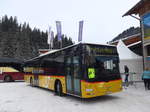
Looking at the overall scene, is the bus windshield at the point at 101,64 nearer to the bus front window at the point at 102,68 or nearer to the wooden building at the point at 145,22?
the bus front window at the point at 102,68

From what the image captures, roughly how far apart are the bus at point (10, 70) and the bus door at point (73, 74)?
16.1m

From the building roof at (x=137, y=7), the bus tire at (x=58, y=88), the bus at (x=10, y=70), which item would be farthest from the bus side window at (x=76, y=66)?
the bus at (x=10, y=70)

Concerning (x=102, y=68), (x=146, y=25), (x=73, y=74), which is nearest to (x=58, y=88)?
(x=73, y=74)

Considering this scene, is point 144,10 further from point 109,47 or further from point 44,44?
point 44,44

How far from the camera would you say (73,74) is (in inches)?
352

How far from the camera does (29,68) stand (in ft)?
56.7

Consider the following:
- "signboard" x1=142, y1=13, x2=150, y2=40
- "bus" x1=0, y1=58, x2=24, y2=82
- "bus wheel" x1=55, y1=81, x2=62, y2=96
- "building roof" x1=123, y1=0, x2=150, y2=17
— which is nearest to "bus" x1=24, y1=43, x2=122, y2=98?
"bus wheel" x1=55, y1=81, x2=62, y2=96

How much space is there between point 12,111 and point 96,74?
4040 mm

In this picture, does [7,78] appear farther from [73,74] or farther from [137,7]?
[137,7]

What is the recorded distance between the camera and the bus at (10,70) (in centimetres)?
2297

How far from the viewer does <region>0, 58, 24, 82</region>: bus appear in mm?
22966

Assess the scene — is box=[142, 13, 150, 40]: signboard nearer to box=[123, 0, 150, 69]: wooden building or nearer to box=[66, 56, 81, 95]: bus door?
box=[123, 0, 150, 69]: wooden building

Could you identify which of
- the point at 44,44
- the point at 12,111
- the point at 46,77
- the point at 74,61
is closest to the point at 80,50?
the point at 74,61

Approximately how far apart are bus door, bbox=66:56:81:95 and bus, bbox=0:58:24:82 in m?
16.1
